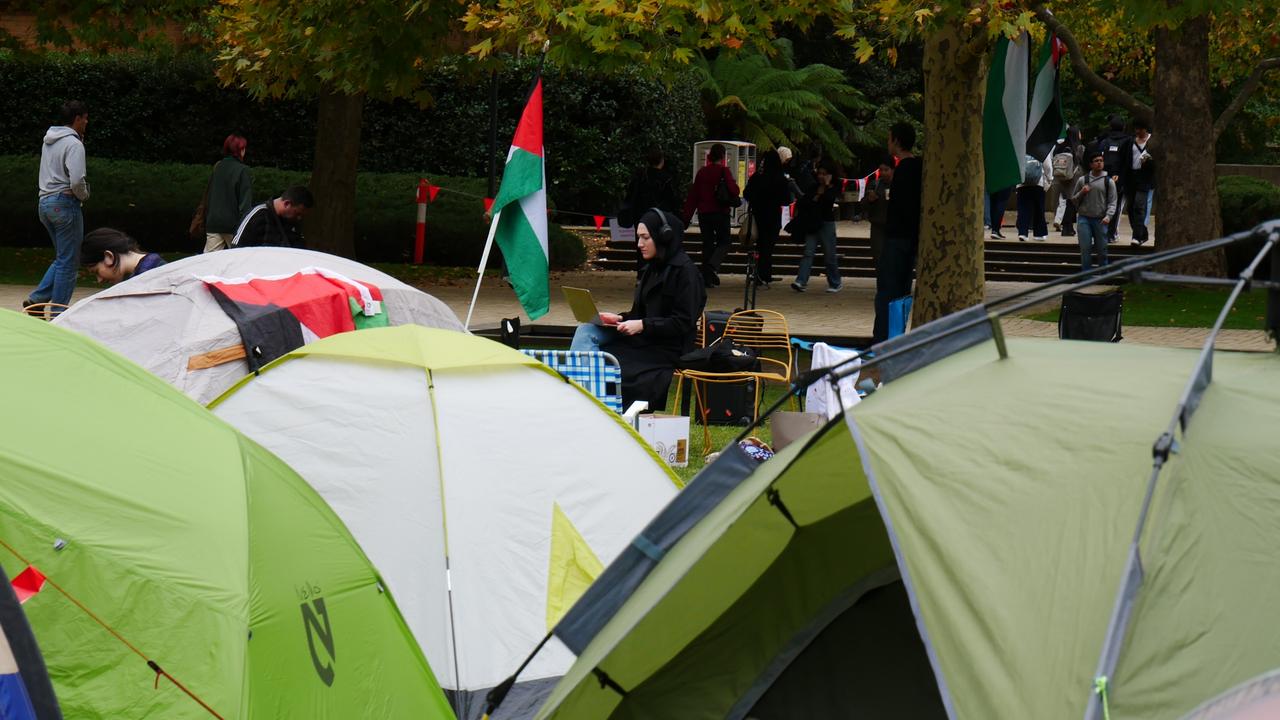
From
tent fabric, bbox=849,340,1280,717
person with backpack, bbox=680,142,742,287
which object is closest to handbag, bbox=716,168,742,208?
person with backpack, bbox=680,142,742,287

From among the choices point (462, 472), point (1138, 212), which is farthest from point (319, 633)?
point (1138, 212)

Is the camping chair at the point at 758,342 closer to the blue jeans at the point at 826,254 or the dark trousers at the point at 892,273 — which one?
the dark trousers at the point at 892,273

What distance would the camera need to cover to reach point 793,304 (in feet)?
58.7

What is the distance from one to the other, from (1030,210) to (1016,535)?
21.1 metres

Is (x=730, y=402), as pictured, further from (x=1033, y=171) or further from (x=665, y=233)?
(x=1033, y=171)

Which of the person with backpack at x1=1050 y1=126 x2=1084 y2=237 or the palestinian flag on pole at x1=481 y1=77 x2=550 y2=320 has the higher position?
the person with backpack at x1=1050 y1=126 x2=1084 y2=237

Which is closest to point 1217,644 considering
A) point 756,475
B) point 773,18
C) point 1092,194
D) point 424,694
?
point 756,475

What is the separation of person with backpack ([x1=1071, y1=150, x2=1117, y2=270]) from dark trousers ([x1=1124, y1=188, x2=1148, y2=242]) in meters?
2.90

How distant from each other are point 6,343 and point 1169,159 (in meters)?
16.9

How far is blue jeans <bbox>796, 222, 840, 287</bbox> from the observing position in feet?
63.3

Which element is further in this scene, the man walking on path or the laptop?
the man walking on path

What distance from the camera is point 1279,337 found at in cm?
406

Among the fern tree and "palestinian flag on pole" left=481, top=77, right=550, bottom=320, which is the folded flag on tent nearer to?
"palestinian flag on pole" left=481, top=77, right=550, bottom=320

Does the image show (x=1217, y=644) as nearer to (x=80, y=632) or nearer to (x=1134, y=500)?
(x=1134, y=500)
